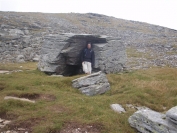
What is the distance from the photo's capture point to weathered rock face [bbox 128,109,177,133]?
10500mm

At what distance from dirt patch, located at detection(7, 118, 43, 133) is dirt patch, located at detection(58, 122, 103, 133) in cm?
151

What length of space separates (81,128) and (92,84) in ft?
21.7

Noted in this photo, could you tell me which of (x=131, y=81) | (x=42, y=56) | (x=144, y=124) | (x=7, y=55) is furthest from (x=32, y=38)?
(x=144, y=124)

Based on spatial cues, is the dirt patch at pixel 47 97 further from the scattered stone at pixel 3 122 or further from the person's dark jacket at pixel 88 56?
the person's dark jacket at pixel 88 56

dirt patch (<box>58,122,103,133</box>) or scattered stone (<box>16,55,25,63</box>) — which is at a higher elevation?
dirt patch (<box>58,122,103,133</box>)

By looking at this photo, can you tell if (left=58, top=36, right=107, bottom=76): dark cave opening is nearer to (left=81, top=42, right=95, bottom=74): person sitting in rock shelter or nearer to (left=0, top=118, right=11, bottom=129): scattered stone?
(left=81, top=42, right=95, bottom=74): person sitting in rock shelter

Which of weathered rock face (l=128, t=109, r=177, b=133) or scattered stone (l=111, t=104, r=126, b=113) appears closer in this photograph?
weathered rock face (l=128, t=109, r=177, b=133)

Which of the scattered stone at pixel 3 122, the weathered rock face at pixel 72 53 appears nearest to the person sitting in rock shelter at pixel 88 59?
the weathered rock face at pixel 72 53

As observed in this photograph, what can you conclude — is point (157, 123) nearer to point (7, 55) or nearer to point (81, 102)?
point (81, 102)

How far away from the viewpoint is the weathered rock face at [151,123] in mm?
10500

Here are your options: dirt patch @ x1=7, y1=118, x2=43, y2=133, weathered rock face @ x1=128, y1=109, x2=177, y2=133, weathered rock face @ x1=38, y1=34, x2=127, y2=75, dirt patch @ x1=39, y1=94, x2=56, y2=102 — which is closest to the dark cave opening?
weathered rock face @ x1=38, y1=34, x2=127, y2=75

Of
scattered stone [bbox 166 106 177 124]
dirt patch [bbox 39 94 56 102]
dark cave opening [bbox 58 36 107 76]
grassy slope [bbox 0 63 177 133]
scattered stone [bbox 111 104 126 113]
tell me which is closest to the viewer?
scattered stone [bbox 166 106 177 124]

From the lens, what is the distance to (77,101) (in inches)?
571

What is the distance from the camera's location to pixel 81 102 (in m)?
14.4
